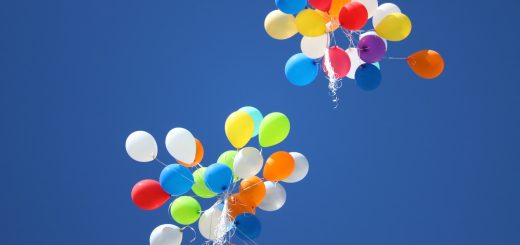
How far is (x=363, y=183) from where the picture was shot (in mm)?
5227

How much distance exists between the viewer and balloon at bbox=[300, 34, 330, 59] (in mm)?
3543

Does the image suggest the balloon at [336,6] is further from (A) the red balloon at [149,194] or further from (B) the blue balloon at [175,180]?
(A) the red balloon at [149,194]

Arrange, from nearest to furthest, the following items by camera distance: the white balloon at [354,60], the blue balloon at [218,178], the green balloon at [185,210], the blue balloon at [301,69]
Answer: the blue balloon at [218,178] < the green balloon at [185,210] < the blue balloon at [301,69] < the white balloon at [354,60]

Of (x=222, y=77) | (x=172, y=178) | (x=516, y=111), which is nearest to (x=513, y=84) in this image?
(x=516, y=111)

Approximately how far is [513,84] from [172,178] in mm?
2584

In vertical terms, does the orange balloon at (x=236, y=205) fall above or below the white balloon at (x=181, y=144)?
below

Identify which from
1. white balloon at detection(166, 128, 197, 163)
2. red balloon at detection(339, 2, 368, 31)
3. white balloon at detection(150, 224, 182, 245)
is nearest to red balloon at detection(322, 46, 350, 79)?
red balloon at detection(339, 2, 368, 31)

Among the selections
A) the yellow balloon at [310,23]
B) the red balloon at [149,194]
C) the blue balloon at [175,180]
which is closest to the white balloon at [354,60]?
the yellow balloon at [310,23]

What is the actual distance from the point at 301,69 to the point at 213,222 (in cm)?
70

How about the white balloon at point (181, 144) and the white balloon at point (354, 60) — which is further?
the white balloon at point (354, 60)

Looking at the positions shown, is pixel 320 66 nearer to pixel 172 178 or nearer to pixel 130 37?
Result: pixel 172 178

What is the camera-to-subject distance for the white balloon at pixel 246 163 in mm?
3375

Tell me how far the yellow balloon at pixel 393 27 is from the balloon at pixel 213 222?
3.06ft

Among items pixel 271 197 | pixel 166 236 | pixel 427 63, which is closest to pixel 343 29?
pixel 427 63
